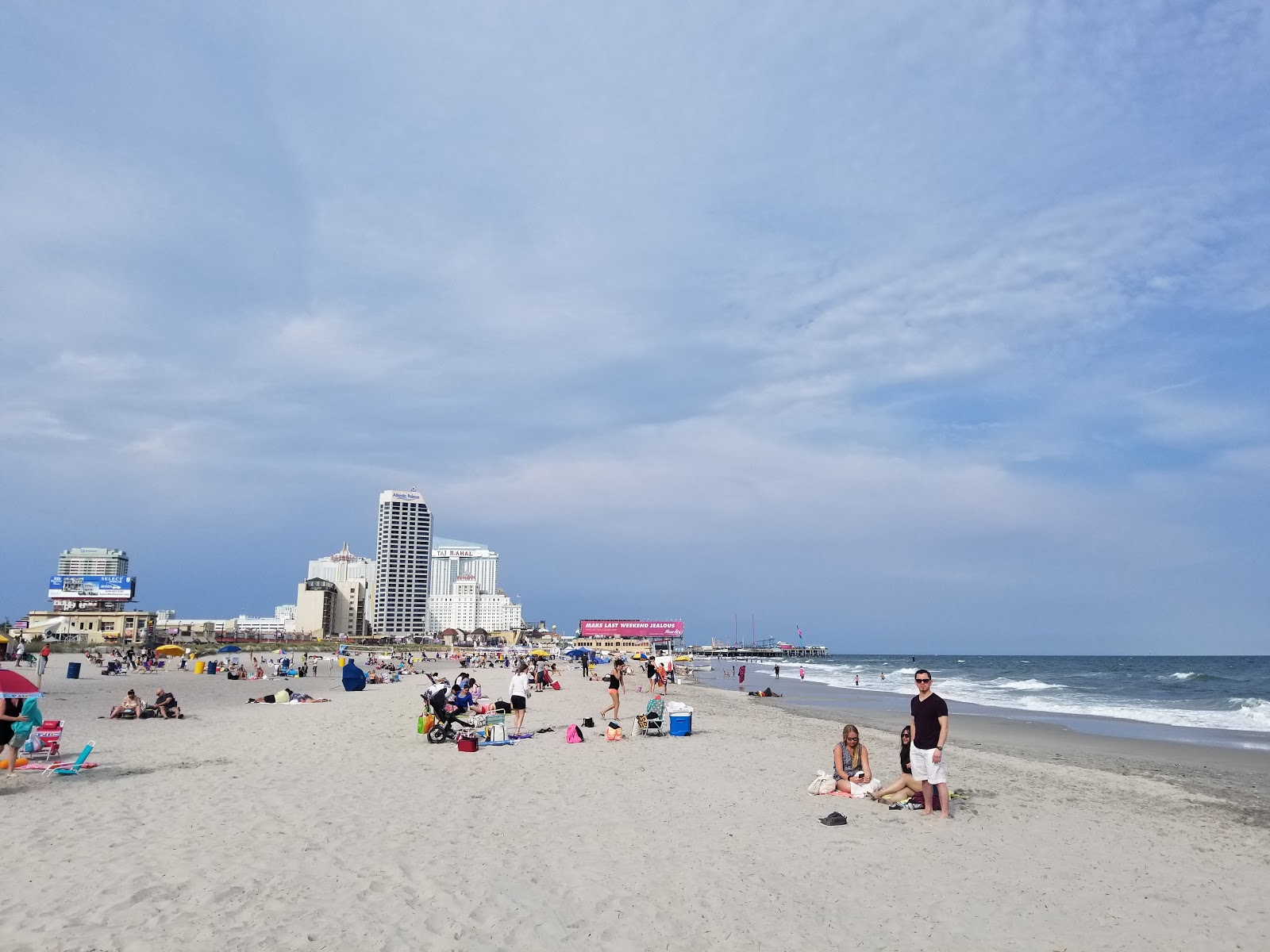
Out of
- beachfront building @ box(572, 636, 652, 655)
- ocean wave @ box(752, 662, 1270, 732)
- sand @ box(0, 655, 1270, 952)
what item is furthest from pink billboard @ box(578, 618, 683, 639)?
sand @ box(0, 655, 1270, 952)

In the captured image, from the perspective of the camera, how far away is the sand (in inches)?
215

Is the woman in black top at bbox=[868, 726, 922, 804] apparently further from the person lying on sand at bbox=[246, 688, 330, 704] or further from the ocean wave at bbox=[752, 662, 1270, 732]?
the ocean wave at bbox=[752, 662, 1270, 732]

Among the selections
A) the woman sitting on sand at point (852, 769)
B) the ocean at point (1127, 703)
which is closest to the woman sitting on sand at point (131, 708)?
the woman sitting on sand at point (852, 769)

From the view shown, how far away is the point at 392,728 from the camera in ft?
54.2

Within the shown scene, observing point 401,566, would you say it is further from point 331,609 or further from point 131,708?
point 131,708

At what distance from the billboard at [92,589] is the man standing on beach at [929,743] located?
105 metres

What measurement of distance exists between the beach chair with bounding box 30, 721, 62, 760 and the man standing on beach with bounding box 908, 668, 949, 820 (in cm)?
1100

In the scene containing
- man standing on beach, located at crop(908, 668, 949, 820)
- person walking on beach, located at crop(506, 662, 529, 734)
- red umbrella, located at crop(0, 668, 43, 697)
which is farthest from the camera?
person walking on beach, located at crop(506, 662, 529, 734)

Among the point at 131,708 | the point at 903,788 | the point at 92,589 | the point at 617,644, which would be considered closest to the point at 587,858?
the point at 903,788

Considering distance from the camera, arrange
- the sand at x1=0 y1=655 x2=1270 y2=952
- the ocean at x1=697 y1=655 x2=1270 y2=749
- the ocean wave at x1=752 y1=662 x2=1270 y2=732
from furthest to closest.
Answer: the ocean wave at x1=752 y1=662 x2=1270 y2=732
the ocean at x1=697 y1=655 x2=1270 y2=749
the sand at x1=0 y1=655 x2=1270 y2=952

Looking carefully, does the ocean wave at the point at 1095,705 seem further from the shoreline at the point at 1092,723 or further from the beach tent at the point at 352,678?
the beach tent at the point at 352,678

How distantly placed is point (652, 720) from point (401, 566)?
7149 inches

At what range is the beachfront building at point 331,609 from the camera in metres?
140

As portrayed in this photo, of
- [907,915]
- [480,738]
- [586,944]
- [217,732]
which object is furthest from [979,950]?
[217,732]
